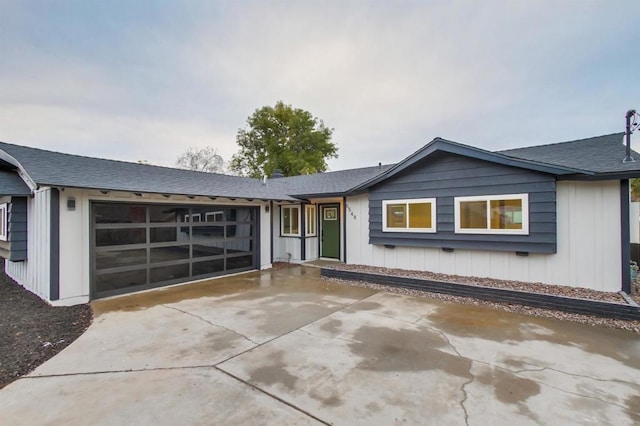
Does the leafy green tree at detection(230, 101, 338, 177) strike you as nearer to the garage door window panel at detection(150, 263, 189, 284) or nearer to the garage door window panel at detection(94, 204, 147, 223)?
the garage door window panel at detection(150, 263, 189, 284)

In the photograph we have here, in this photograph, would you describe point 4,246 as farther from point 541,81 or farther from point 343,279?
point 541,81

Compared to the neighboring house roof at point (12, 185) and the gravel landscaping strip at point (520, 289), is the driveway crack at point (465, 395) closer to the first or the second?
the gravel landscaping strip at point (520, 289)

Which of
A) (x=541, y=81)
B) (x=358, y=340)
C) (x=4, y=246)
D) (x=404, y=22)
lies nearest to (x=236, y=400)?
(x=358, y=340)

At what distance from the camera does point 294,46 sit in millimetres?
10141

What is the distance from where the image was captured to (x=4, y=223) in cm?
643

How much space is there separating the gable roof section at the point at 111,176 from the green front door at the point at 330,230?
1.79m

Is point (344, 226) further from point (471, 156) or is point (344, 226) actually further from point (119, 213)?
point (119, 213)

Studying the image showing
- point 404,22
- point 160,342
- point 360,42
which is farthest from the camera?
point 360,42

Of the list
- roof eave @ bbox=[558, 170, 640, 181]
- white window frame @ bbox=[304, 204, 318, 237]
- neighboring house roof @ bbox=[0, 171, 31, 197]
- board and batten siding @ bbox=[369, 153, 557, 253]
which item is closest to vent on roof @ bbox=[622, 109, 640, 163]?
roof eave @ bbox=[558, 170, 640, 181]

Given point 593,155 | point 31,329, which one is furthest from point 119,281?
point 593,155

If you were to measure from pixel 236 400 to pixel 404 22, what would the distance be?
9.74 metres

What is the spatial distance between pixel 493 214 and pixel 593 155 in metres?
2.41

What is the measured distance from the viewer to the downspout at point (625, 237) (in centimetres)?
526

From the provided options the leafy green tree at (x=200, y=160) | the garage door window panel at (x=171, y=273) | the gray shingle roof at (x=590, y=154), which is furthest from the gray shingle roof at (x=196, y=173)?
the leafy green tree at (x=200, y=160)
